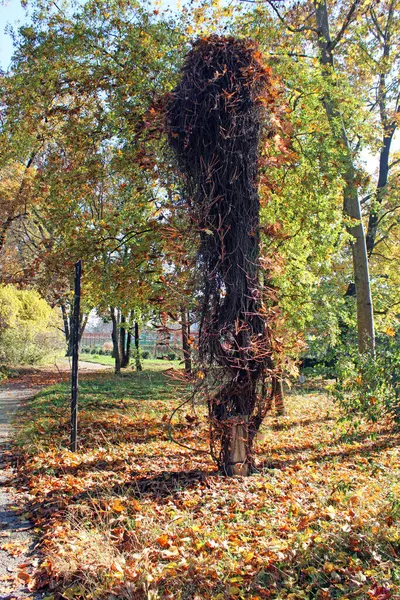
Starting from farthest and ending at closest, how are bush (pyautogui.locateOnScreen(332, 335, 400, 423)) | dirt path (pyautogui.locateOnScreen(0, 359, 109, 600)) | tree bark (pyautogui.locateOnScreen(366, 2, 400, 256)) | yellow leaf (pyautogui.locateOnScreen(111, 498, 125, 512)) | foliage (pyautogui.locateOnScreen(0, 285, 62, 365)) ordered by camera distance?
foliage (pyautogui.locateOnScreen(0, 285, 62, 365)) → tree bark (pyautogui.locateOnScreen(366, 2, 400, 256)) → bush (pyautogui.locateOnScreen(332, 335, 400, 423)) → yellow leaf (pyautogui.locateOnScreen(111, 498, 125, 512)) → dirt path (pyautogui.locateOnScreen(0, 359, 109, 600))

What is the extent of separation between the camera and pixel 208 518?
14.7ft

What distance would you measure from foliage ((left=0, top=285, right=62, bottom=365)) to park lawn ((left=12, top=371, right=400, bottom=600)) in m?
14.0

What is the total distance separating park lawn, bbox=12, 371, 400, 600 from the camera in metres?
3.33

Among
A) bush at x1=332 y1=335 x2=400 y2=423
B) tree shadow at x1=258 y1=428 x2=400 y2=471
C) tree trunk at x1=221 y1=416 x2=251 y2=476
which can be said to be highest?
bush at x1=332 y1=335 x2=400 y2=423

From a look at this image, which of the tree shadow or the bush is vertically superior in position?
the bush

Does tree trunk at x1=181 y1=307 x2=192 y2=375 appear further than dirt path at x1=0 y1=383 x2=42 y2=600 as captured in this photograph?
Yes

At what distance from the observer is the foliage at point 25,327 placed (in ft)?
69.4

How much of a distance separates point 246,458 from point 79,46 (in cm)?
814

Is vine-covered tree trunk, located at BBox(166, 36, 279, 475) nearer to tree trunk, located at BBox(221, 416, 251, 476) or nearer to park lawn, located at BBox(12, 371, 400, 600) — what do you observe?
tree trunk, located at BBox(221, 416, 251, 476)

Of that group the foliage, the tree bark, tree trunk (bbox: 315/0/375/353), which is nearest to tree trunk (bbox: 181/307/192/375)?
tree trunk (bbox: 315/0/375/353)

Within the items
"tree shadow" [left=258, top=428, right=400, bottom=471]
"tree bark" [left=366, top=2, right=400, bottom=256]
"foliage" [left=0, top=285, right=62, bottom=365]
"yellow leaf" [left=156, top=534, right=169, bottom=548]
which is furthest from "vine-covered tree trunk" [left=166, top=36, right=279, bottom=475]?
"foliage" [left=0, top=285, right=62, bottom=365]

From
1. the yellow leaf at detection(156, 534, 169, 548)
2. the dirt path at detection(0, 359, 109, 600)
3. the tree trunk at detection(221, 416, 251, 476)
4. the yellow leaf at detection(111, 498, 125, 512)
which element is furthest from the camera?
the tree trunk at detection(221, 416, 251, 476)

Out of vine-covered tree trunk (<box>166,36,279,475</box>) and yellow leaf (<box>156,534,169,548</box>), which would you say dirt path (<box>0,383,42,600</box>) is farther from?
vine-covered tree trunk (<box>166,36,279,475</box>)

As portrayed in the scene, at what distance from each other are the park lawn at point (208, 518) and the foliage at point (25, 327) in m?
14.0
